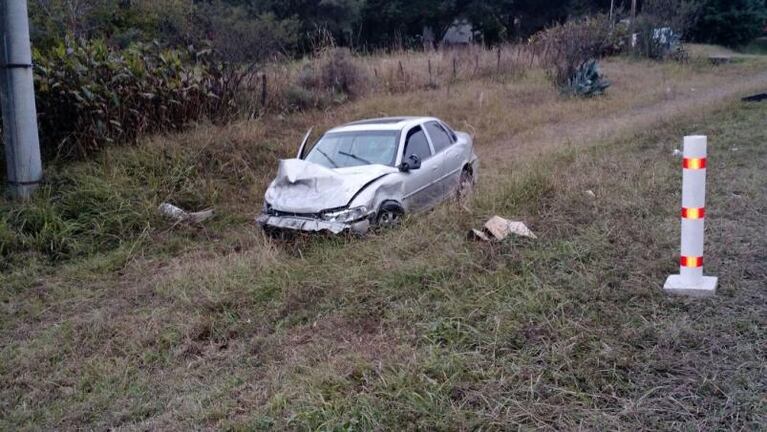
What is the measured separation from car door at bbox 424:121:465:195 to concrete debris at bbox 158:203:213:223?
3.26 m

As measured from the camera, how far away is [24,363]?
507cm

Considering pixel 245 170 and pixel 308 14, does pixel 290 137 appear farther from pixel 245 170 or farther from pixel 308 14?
pixel 308 14

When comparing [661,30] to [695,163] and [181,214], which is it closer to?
[181,214]

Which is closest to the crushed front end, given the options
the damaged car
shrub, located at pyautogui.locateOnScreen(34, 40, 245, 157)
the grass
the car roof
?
the damaged car

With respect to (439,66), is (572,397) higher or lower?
lower

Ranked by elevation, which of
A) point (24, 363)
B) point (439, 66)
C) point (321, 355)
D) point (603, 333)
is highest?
point (439, 66)

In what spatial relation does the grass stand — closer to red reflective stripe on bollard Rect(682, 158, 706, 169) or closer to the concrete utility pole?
the concrete utility pole

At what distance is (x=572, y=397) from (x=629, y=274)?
162 centimetres

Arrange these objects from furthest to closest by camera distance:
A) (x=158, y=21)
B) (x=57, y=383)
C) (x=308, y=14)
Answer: (x=308, y=14)
(x=158, y=21)
(x=57, y=383)

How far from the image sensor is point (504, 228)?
19.6 ft

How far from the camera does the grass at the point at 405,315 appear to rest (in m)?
3.49

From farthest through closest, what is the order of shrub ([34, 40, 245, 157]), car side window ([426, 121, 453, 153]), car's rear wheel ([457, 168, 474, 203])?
shrub ([34, 40, 245, 157]) → car side window ([426, 121, 453, 153]) → car's rear wheel ([457, 168, 474, 203])

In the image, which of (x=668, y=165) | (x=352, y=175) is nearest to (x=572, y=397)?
(x=352, y=175)

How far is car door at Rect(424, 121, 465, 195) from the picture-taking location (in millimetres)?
8883
